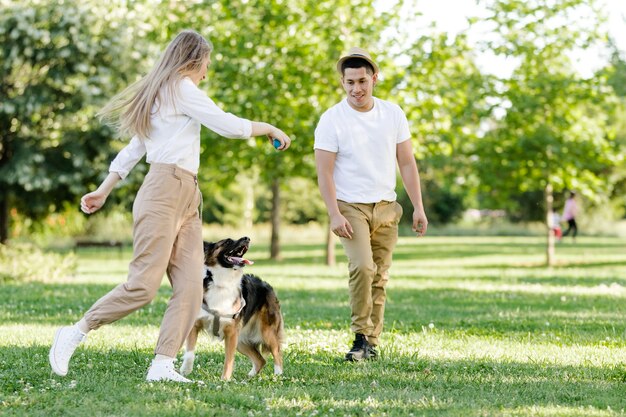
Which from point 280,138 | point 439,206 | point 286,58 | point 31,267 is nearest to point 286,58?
point 286,58

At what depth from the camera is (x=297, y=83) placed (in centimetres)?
2180

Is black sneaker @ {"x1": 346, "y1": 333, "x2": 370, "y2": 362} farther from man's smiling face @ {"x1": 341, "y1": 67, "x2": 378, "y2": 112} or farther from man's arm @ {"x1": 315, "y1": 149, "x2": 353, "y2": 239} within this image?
man's smiling face @ {"x1": 341, "y1": 67, "x2": 378, "y2": 112}

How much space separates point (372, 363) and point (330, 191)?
136 cm

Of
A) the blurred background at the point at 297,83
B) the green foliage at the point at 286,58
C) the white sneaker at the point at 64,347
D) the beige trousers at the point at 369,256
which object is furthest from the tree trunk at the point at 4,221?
the white sneaker at the point at 64,347

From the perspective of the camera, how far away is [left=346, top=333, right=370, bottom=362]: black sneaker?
7141 mm

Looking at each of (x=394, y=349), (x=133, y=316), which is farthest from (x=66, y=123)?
(x=394, y=349)

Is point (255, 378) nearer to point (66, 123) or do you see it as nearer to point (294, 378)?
point (294, 378)

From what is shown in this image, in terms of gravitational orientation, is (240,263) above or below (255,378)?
above

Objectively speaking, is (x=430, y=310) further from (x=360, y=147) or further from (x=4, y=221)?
(x=4, y=221)

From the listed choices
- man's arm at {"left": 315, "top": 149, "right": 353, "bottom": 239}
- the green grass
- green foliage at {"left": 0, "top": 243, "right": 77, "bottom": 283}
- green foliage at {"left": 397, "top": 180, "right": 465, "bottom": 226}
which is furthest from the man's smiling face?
green foliage at {"left": 397, "top": 180, "right": 465, "bottom": 226}

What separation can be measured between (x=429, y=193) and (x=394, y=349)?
47.9 meters

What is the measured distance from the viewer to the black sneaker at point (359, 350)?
23.4 feet

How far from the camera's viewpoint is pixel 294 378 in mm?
6363

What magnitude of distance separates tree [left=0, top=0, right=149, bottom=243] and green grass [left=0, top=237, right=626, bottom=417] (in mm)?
8582
